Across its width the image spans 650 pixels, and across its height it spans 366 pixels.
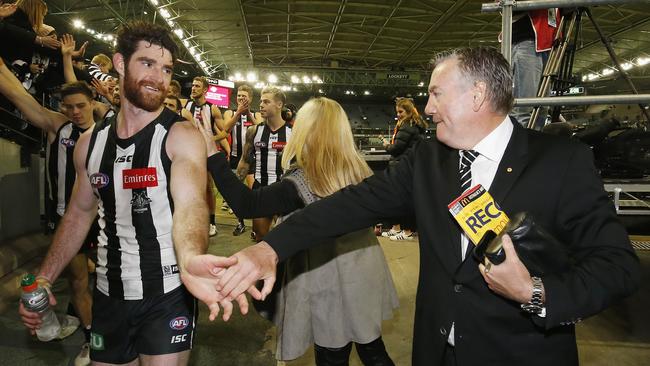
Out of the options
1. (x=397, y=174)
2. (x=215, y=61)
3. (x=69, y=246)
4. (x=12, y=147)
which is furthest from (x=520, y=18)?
(x=215, y=61)

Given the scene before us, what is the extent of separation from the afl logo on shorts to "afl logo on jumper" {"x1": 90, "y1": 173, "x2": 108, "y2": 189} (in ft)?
2.68

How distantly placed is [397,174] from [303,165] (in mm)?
670

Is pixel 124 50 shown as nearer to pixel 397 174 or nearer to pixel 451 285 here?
pixel 397 174

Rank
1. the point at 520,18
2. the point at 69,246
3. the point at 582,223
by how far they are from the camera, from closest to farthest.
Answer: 1. the point at 582,223
2. the point at 69,246
3. the point at 520,18

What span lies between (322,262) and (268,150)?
340 cm

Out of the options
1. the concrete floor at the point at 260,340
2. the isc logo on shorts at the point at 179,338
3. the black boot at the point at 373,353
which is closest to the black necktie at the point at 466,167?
the black boot at the point at 373,353

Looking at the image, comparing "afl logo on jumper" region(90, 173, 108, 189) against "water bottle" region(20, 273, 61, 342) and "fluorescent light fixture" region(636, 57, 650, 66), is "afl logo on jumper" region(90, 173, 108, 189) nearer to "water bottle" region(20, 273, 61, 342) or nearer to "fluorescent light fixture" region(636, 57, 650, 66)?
"water bottle" region(20, 273, 61, 342)

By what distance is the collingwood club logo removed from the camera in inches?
75.4

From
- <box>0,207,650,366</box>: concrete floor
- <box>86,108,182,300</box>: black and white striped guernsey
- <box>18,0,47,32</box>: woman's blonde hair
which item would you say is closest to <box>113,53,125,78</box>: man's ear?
<box>86,108,182,300</box>: black and white striped guernsey

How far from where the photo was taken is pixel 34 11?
14.8ft

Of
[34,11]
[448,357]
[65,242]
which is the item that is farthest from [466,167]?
[34,11]

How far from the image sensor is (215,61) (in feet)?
68.4

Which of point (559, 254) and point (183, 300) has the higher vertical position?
point (559, 254)

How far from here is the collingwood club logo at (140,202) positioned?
1915 mm
